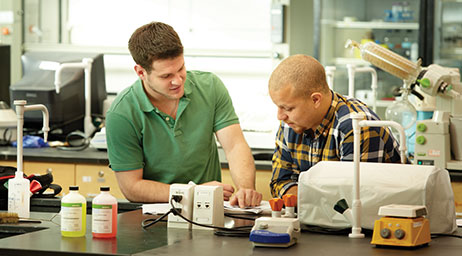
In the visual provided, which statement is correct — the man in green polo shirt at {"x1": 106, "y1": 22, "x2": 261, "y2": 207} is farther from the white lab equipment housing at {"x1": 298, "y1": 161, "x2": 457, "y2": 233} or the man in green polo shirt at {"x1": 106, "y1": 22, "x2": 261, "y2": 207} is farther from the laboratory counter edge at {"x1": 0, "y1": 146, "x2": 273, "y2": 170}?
the laboratory counter edge at {"x1": 0, "y1": 146, "x2": 273, "y2": 170}

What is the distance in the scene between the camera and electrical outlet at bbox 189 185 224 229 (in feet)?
7.78

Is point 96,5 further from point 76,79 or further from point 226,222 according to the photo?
point 226,222

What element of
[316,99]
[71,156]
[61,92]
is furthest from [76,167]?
[316,99]

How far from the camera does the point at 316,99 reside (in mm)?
2602

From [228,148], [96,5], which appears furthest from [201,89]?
[96,5]

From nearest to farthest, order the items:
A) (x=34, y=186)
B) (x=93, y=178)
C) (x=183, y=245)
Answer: (x=183, y=245) → (x=34, y=186) → (x=93, y=178)

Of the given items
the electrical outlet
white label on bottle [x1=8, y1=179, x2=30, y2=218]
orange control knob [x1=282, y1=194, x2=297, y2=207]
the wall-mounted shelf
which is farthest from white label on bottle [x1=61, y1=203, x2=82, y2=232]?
the wall-mounted shelf

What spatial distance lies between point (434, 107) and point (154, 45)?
1800 mm

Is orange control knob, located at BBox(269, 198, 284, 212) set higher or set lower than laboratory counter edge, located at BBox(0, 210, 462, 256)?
higher

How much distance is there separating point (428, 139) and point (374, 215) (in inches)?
61.0

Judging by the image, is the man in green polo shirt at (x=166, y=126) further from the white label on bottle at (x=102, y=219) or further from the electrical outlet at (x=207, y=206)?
the white label on bottle at (x=102, y=219)

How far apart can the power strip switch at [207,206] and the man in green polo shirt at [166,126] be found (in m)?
0.37

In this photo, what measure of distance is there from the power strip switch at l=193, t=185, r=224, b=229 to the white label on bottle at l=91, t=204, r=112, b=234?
0.29 metres

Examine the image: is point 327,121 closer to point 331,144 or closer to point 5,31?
point 331,144
